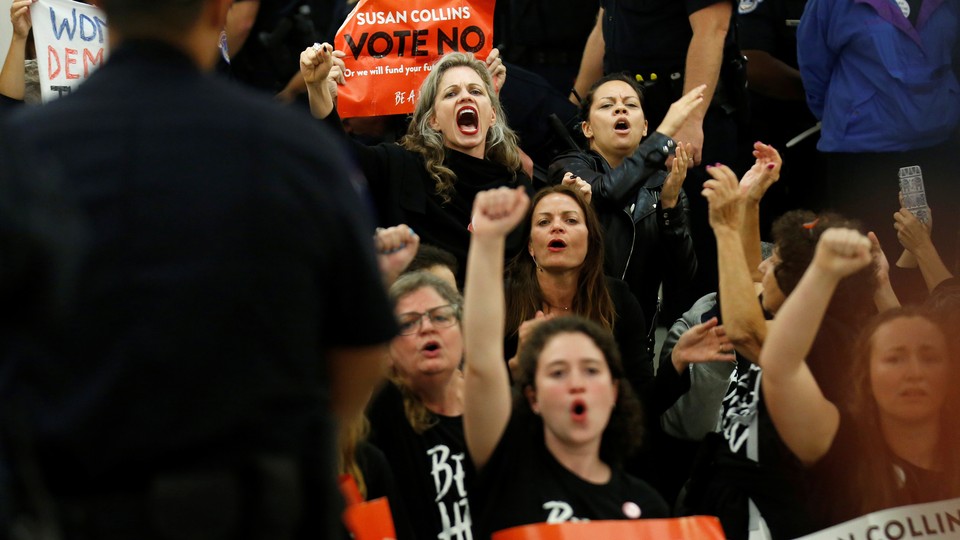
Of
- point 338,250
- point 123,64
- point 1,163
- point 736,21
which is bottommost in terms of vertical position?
point 338,250

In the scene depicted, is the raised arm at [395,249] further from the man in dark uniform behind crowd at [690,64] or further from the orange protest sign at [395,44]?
the man in dark uniform behind crowd at [690,64]

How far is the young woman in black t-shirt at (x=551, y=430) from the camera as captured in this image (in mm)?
3498

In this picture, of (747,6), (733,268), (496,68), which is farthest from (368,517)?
(747,6)

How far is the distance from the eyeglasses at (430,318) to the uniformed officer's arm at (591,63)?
3.00 metres

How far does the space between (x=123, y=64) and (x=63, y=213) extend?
260 millimetres

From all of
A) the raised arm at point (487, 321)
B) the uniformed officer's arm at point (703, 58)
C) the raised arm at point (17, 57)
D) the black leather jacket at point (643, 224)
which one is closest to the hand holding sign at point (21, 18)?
the raised arm at point (17, 57)

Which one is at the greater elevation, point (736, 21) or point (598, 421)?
point (736, 21)

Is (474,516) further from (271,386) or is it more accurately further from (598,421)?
(271,386)

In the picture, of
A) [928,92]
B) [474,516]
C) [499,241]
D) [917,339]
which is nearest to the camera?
[499,241]

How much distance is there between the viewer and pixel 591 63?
22.8 ft

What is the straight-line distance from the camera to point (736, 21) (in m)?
6.85

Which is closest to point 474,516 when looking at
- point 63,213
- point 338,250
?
point 338,250

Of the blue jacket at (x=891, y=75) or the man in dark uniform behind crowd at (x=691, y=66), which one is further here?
the man in dark uniform behind crowd at (x=691, y=66)

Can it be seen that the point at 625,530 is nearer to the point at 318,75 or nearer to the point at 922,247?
the point at 318,75
